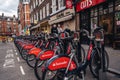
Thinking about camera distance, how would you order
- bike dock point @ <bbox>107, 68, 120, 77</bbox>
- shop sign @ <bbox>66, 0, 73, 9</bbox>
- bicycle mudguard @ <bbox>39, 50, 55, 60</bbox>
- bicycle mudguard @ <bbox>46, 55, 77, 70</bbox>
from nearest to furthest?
bicycle mudguard @ <bbox>46, 55, 77, 70</bbox> → bicycle mudguard @ <bbox>39, 50, 55, 60</bbox> → bike dock point @ <bbox>107, 68, 120, 77</bbox> → shop sign @ <bbox>66, 0, 73, 9</bbox>

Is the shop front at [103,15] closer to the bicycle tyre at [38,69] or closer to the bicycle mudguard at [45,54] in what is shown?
the bicycle mudguard at [45,54]

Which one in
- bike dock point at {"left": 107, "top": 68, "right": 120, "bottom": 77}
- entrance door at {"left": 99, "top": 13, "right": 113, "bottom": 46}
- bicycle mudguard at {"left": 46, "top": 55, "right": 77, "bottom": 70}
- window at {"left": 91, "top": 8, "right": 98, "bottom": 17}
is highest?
window at {"left": 91, "top": 8, "right": 98, "bottom": 17}

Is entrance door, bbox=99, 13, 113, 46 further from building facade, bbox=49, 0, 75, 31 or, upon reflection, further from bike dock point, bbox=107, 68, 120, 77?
bike dock point, bbox=107, 68, 120, 77

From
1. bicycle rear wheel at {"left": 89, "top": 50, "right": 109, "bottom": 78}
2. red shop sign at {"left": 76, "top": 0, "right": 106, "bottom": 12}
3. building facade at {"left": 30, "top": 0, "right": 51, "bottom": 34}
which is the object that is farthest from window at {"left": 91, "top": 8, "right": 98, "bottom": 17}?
bicycle rear wheel at {"left": 89, "top": 50, "right": 109, "bottom": 78}

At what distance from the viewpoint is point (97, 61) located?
5434 millimetres

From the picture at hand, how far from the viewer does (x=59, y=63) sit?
13.8 ft

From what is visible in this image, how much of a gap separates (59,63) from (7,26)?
11602 cm

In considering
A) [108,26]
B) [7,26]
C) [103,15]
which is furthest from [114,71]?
[7,26]

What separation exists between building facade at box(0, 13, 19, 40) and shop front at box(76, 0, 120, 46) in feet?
315

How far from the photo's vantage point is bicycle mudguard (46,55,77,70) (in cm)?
414

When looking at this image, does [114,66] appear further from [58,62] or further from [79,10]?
[79,10]

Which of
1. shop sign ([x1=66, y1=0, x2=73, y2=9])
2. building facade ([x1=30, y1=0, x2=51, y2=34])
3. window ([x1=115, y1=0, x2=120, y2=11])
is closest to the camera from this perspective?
window ([x1=115, y1=0, x2=120, y2=11])

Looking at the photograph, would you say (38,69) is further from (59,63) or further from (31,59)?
(31,59)

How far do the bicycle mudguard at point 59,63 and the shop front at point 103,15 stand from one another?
7607 millimetres
